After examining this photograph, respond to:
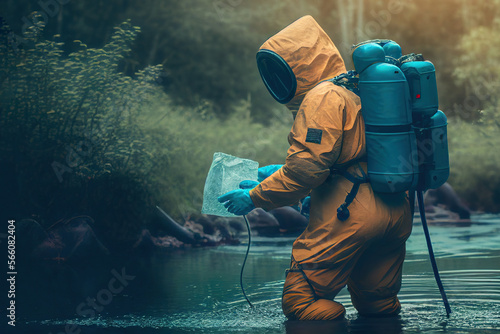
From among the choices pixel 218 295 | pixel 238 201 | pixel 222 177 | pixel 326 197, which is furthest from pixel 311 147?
pixel 218 295

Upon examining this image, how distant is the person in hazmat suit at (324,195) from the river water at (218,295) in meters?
0.26

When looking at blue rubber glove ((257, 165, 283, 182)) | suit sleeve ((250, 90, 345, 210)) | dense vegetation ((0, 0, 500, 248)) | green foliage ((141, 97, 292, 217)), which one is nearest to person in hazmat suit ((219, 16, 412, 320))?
suit sleeve ((250, 90, 345, 210))

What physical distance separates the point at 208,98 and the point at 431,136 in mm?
20976

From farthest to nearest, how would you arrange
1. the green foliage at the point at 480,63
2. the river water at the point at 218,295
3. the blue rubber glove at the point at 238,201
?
the green foliage at the point at 480,63 < the river water at the point at 218,295 < the blue rubber glove at the point at 238,201

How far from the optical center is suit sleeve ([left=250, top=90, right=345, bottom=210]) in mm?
4594

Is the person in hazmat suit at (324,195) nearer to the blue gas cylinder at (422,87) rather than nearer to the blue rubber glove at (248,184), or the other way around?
the blue rubber glove at (248,184)

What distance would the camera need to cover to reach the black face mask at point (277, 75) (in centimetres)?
497

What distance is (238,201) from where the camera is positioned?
491cm

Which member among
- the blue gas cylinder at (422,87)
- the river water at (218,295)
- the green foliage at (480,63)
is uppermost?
the green foliage at (480,63)

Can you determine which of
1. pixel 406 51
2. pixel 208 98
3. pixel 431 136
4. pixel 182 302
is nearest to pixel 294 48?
pixel 431 136

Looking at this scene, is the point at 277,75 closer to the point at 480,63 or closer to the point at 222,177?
the point at 222,177

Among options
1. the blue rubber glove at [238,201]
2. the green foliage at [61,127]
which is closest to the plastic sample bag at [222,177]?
the blue rubber glove at [238,201]

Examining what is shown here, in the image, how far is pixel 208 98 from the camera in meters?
25.5

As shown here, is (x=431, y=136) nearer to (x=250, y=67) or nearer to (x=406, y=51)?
(x=250, y=67)
